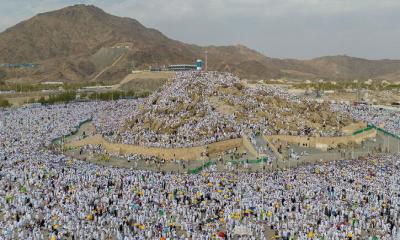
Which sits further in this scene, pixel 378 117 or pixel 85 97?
pixel 85 97

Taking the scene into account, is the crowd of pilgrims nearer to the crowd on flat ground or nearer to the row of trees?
the crowd on flat ground

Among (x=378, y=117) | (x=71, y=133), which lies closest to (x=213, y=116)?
(x=71, y=133)

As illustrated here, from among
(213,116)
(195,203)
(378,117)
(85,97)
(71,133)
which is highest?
(213,116)

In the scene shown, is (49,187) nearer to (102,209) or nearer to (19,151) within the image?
(102,209)

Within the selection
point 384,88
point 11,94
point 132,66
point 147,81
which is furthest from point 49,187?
point 132,66

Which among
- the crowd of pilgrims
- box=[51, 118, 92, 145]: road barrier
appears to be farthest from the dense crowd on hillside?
box=[51, 118, 92, 145]: road barrier

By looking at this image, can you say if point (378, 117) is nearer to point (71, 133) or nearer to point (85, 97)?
point (71, 133)
